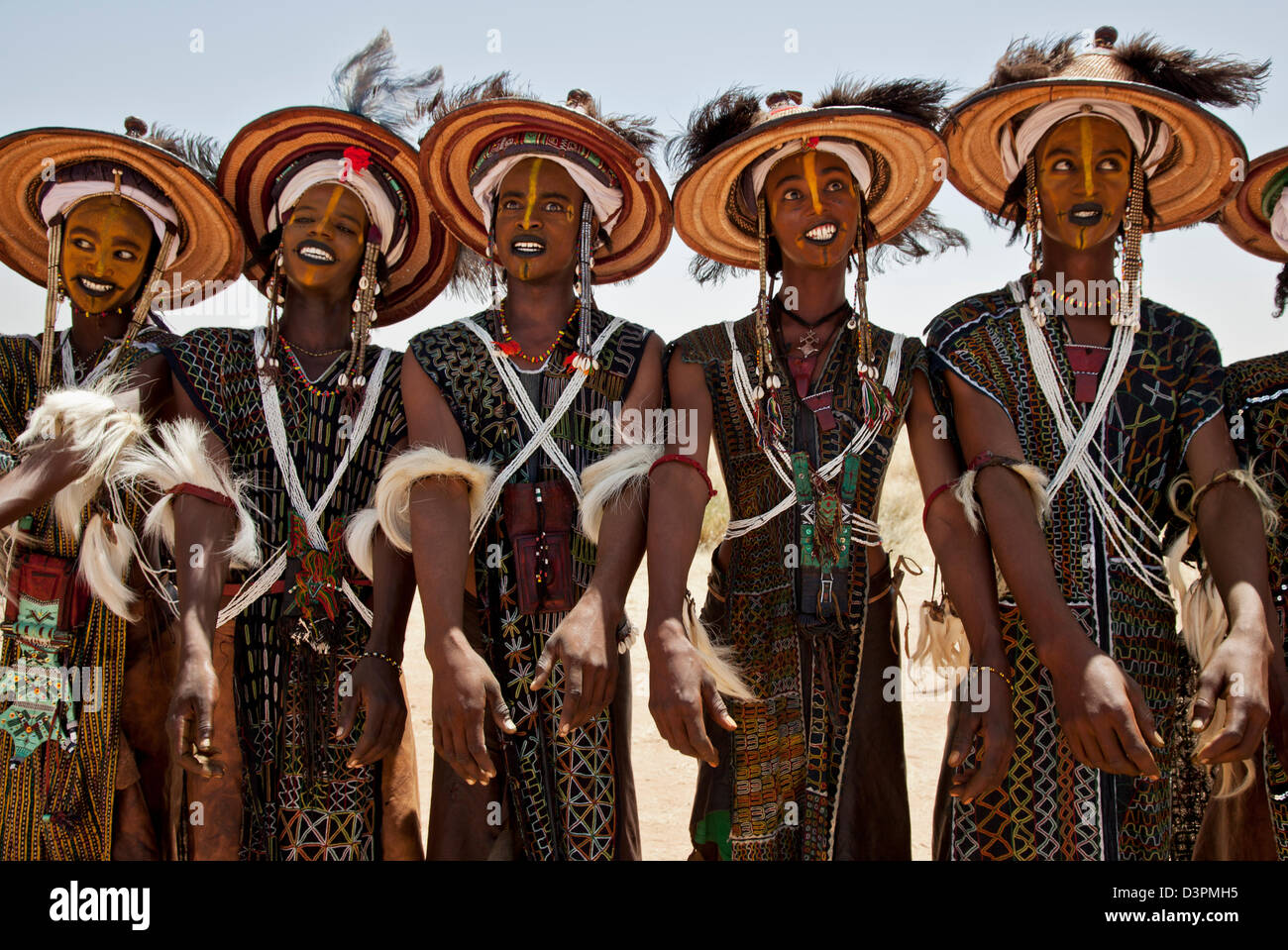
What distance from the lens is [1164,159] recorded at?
13.8 feet

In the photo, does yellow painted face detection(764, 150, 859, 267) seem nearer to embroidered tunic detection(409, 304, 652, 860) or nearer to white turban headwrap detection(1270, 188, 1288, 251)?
embroidered tunic detection(409, 304, 652, 860)

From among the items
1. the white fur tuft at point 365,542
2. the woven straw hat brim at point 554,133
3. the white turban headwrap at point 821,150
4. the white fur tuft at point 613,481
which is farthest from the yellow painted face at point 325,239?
the white turban headwrap at point 821,150

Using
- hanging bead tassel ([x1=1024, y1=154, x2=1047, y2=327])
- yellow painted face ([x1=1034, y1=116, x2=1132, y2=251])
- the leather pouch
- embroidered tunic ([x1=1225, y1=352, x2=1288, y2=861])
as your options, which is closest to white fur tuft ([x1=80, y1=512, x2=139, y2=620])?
the leather pouch

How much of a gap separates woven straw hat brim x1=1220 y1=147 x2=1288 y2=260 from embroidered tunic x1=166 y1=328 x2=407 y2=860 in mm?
3278

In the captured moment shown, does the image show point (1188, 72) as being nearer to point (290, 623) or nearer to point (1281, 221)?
point (1281, 221)

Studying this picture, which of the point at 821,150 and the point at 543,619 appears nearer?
the point at 543,619

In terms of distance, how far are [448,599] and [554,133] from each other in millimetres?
1710

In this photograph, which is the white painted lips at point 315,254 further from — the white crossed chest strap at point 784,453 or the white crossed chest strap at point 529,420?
the white crossed chest strap at point 784,453

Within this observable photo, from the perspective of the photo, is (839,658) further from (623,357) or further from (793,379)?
(623,357)

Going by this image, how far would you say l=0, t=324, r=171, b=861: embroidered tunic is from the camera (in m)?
4.11

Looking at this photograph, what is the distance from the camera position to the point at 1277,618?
377 cm

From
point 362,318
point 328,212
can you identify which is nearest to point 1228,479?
point 362,318

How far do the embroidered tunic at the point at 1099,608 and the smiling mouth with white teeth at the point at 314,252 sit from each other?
2.20 meters
